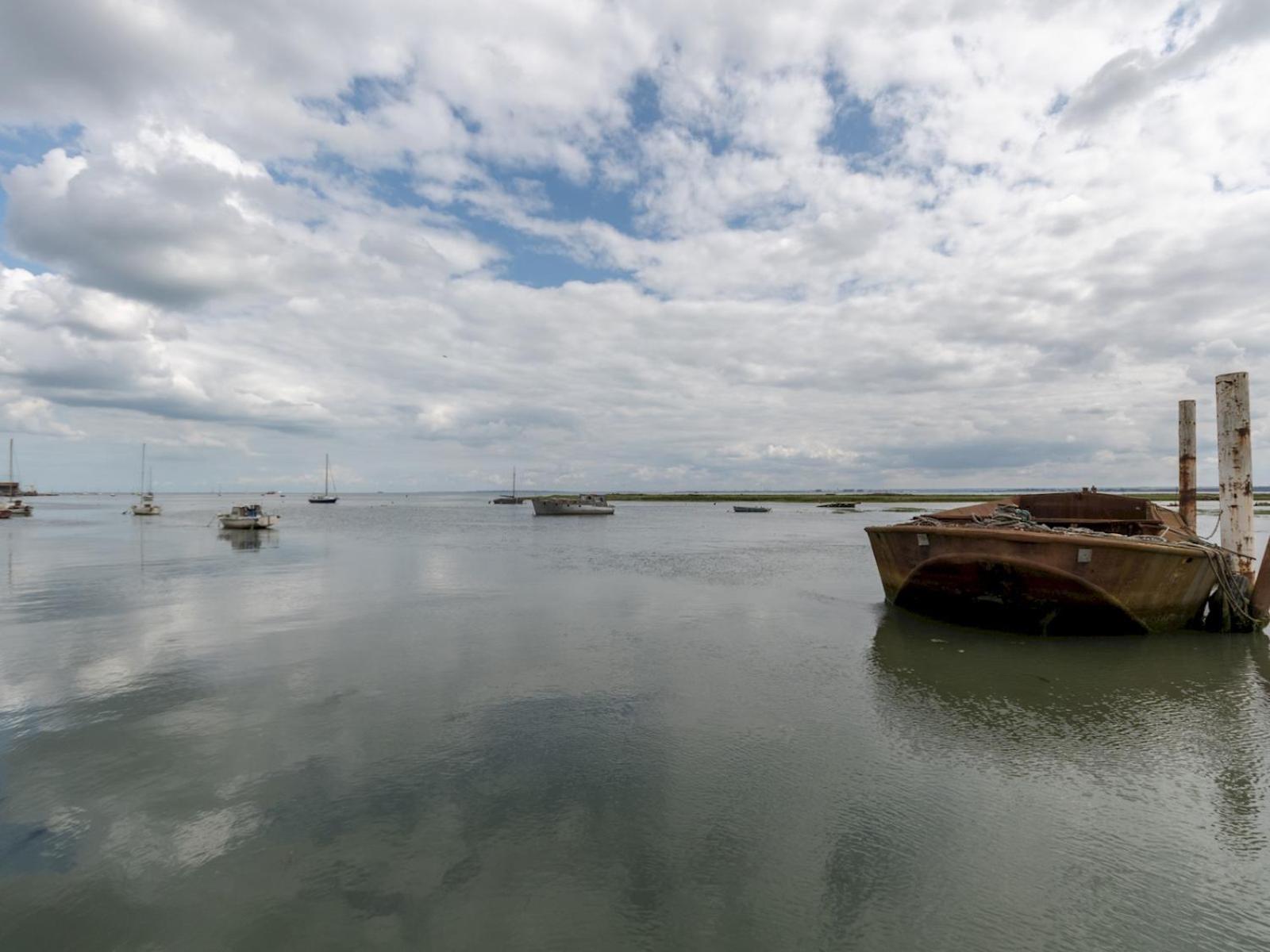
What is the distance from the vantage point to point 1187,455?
22.3 m

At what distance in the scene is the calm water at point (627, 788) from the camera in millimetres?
5520

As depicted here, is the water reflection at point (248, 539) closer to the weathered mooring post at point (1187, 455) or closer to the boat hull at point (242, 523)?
the boat hull at point (242, 523)

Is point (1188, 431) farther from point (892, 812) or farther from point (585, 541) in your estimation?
point (585, 541)

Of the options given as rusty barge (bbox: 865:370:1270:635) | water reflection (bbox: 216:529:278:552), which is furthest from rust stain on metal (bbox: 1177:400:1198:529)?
water reflection (bbox: 216:529:278:552)

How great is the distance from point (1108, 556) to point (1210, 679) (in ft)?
9.78

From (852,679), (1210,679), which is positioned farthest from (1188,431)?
(852,679)

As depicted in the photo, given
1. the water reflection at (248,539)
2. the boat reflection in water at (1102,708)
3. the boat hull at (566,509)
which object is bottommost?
the boat reflection in water at (1102,708)

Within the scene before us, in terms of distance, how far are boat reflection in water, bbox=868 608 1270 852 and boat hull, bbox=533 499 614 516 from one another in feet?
292

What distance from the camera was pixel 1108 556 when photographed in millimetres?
14789

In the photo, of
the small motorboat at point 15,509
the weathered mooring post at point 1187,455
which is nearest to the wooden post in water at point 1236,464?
the weathered mooring post at point 1187,455

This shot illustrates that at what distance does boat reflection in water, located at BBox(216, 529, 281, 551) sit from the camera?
45.2 meters

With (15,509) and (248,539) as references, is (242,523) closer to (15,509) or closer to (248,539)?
(248,539)

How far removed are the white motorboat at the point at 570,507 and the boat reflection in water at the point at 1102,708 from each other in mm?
89081

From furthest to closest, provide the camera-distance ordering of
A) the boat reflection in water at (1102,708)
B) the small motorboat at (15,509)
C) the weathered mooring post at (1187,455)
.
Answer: the small motorboat at (15,509) < the weathered mooring post at (1187,455) < the boat reflection in water at (1102,708)
